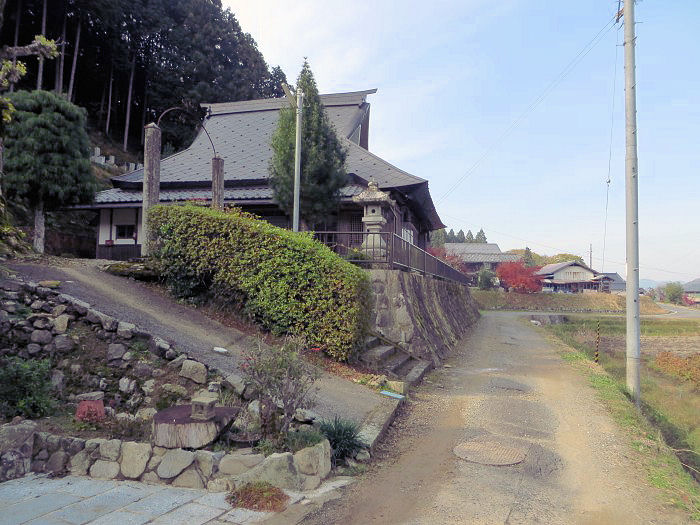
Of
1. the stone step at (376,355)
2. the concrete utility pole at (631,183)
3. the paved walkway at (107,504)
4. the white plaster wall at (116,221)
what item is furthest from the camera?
the white plaster wall at (116,221)

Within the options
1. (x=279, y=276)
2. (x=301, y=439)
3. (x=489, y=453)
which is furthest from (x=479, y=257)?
(x=301, y=439)

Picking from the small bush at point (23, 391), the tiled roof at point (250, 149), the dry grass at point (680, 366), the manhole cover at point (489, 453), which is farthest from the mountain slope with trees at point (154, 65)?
the dry grass at point (680, 366)

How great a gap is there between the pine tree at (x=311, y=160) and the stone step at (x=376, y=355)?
6109 millimetres

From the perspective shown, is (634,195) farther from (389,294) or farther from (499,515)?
(499,515)

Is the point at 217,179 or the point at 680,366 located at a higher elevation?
the point at 217,179

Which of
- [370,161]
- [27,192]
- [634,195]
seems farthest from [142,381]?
[370,161]

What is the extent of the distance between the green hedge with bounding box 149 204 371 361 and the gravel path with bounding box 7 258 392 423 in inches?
24.7

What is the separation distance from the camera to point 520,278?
43.7 metres

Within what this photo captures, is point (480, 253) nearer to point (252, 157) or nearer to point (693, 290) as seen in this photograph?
point (693, 290)

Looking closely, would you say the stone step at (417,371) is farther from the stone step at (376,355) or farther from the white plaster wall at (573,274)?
the white plaster wall at (573,274)

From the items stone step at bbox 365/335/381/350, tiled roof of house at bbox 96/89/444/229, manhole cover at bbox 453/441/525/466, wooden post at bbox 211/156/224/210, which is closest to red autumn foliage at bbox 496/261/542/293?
tiled roof of house at bbox 96/89/444/229

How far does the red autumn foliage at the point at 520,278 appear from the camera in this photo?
1722 inches

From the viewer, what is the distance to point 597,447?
5562mm

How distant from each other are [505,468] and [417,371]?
4.28m
